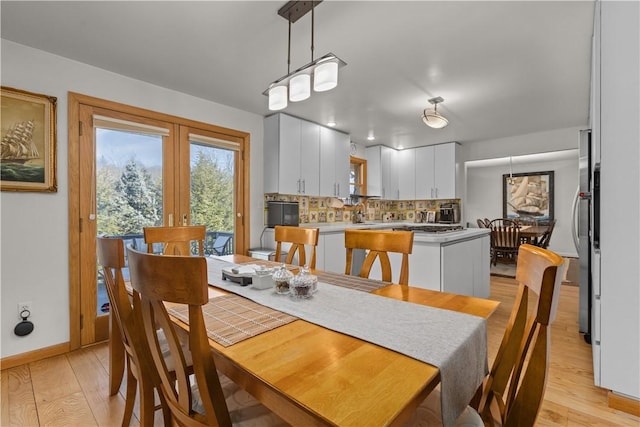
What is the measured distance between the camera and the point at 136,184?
2.86 meters

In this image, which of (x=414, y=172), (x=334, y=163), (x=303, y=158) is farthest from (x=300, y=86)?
(x=414, y=172)

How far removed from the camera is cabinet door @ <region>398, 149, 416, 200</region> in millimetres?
5613

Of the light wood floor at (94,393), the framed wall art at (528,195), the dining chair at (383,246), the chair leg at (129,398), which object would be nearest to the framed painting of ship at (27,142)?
the light wood floor at (94,393)

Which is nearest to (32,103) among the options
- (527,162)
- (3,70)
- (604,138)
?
(3,70)

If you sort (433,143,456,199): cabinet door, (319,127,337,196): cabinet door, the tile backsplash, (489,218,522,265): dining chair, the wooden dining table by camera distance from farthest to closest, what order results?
(489,218,522,265): dining chair → (433,143,456,199): cabinet door → the tile backsplash → (319,127,337,196): cabinet door → the wooden dining table

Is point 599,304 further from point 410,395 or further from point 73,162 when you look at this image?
point 73,162

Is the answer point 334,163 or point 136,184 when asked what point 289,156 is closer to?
point 334,163

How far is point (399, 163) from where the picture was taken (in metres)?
5.81

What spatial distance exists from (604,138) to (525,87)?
155 centimetres

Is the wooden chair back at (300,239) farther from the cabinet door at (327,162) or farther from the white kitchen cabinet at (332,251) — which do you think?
the cabinet door at (327,162)

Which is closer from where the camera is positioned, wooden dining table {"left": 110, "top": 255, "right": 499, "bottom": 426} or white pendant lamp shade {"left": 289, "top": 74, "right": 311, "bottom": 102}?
wooden dining table {"left": 110, "top": 255, "right": 499, "bottom": 426}

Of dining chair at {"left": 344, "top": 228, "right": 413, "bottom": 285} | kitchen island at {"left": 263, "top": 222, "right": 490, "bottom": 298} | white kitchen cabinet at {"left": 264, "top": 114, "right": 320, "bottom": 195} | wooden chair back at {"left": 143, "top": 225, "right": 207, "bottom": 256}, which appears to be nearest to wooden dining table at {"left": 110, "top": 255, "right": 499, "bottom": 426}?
dining chair at {"left": 344, "top": 228, "right": 413, "bottom": 285}

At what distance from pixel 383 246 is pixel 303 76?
40.6 inches

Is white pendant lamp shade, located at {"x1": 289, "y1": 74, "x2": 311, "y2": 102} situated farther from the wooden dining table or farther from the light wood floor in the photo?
the light wood floor
